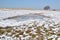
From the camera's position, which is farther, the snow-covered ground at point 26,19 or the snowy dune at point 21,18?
the snowy dune at point 21,18

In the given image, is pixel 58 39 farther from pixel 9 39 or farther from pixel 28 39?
pixel 9 39

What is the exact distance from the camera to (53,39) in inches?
193

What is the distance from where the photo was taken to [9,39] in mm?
5016

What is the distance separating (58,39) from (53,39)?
0.49 ft

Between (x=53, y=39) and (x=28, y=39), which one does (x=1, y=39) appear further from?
(x=53, y=39)

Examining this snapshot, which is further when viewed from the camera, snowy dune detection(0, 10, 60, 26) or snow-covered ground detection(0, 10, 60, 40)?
snowy dune detection(0, 10, 60, 26)

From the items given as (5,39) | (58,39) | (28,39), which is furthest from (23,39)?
(58,39)

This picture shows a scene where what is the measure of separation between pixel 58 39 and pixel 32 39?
2.00ft

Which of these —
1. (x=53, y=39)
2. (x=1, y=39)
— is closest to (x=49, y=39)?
(x=53, y=39)

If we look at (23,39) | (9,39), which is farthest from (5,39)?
(23,39)

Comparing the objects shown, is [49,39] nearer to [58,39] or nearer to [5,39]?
[58,39]

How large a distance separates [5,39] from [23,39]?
0.44m

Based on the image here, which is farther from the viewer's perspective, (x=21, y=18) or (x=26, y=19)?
(x=21, y=18)

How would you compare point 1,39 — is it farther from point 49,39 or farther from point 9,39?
point 49,39
